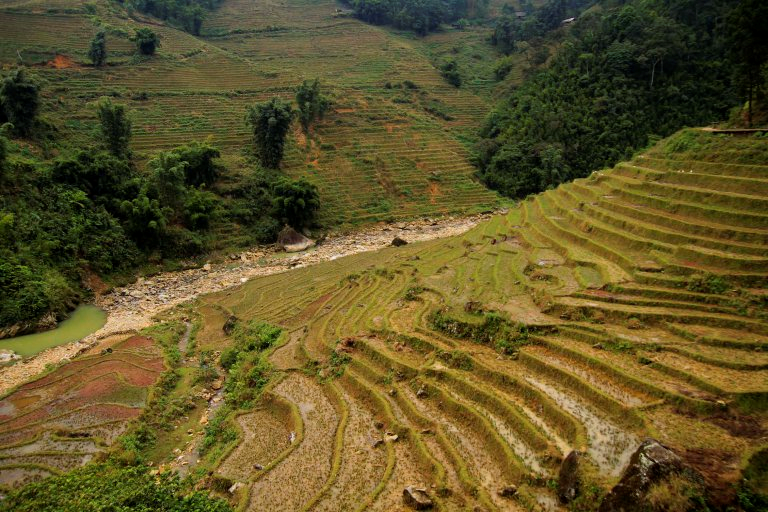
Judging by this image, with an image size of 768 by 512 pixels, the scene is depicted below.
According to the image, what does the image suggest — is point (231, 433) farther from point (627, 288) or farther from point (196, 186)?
point (196, 186)

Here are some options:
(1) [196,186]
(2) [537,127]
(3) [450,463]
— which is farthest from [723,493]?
(2) [537,127]

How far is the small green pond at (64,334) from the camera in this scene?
20469 mm

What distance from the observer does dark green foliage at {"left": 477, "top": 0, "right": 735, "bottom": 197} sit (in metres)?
41.3

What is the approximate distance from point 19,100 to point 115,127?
19.4 feet

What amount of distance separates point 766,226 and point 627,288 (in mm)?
5517

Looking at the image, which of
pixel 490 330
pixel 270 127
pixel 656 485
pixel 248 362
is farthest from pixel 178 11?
pixel 656 485

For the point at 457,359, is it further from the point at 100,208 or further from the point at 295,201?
the point at 100,208

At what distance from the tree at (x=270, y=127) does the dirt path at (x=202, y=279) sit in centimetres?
960

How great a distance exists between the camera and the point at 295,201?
35.2 m

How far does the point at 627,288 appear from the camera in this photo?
16859 millimetres

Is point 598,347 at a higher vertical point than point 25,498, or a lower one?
higher

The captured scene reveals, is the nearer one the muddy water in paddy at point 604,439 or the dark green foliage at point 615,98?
the muddy water in paddy at point 604,439

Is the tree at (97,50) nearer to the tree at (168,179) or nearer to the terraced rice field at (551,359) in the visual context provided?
the tree at (168,179)

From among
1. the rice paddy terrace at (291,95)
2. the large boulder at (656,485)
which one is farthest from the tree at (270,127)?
the large boulder at (656,485)
